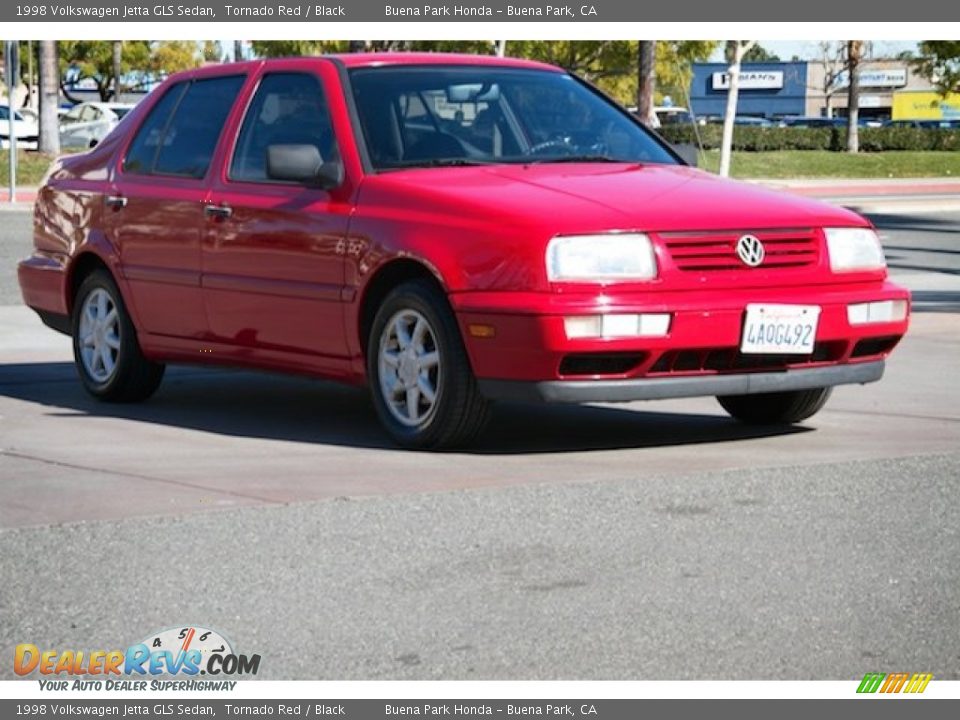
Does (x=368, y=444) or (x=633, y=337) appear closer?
(x=633, y=337)

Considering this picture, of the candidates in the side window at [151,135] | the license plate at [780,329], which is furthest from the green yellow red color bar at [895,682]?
the side window at [151,135]

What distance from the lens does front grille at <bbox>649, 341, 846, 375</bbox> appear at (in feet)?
25.8

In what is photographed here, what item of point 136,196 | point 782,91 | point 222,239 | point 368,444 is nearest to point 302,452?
point 368,444

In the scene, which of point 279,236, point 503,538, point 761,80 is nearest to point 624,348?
point 503,538

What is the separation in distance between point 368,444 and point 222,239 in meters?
1.27

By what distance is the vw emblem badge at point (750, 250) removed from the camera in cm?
796

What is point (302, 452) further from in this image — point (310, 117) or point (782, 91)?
point (782, 91)

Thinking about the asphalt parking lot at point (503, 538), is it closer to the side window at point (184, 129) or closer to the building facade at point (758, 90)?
the side window at point (184, 129)

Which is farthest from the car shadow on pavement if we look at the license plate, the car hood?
the car hood

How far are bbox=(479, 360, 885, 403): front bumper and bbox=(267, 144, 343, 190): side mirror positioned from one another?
1244 mm

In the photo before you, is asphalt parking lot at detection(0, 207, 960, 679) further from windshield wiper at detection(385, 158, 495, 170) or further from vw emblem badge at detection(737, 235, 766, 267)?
windshield wiper at detection(385, 158, 495, 170)

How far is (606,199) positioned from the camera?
8023mm

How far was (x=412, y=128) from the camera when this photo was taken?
880 cm
